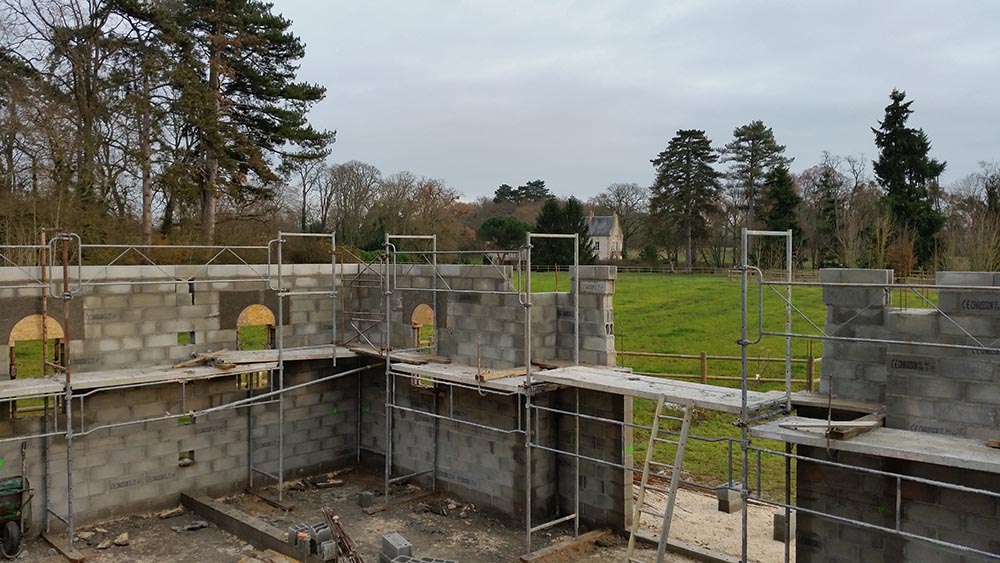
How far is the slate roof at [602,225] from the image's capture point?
62.2 m

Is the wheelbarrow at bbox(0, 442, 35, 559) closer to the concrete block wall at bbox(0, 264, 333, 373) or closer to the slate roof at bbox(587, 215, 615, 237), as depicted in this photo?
the concrete block wall at bbox(0, 264, 333, 373)

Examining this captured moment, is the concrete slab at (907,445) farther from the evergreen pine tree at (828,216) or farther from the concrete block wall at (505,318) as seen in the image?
the evergreen pine tree at (828,216)

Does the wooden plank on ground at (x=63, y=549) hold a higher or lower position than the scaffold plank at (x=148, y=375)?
lower

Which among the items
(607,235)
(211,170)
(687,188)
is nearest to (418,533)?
(211,170)

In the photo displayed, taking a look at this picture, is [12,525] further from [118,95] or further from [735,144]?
[735,144]

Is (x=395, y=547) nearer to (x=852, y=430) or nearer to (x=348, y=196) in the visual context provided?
(x=852, y=430)

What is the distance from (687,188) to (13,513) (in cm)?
4502

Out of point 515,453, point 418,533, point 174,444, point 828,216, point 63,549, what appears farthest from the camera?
point 828,216

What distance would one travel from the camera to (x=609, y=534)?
35.0 ft

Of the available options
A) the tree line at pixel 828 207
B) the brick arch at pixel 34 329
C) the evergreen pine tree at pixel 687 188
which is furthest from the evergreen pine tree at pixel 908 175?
the brick arch at pixel 34 329

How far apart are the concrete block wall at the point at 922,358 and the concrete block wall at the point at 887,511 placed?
525 millimetres

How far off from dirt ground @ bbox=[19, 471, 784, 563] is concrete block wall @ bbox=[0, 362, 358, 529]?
0.46 meters

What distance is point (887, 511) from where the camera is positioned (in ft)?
25.0

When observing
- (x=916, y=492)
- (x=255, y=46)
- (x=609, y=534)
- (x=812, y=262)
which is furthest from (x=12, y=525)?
(x=812, y=262)
